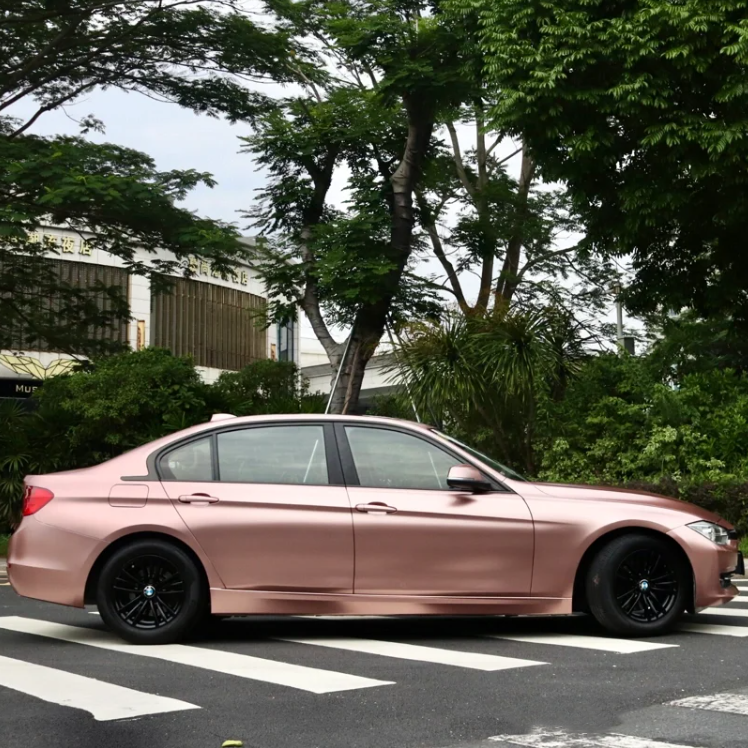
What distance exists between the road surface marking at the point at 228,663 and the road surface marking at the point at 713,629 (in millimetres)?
2908

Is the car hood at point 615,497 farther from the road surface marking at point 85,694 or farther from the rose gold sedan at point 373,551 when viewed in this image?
the road surface marking at point 85,694

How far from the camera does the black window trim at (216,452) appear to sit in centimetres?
852

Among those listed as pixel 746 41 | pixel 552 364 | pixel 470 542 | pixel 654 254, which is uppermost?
pixel 746 41

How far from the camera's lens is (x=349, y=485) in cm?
846

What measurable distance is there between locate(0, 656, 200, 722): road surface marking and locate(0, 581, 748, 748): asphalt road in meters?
0.01

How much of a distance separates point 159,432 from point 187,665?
44.2 feet

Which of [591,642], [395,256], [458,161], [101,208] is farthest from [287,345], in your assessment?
[591,642]

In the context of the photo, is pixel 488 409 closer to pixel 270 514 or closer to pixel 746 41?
pixel 746 41

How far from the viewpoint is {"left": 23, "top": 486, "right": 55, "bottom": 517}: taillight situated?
859 cm

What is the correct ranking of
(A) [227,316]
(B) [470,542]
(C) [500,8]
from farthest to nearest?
(A) [227,316]
(C) [500,8]
(B) [470,542]

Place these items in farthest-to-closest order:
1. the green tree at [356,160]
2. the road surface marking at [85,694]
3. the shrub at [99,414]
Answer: the green tree at [356,160], the shrub at [99,414], the road surface marking at [85,694]

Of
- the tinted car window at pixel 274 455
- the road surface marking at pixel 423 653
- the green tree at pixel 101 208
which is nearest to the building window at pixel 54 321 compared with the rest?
the green tree at pixel 101 208

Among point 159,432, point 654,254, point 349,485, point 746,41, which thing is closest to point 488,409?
A: point 654,254

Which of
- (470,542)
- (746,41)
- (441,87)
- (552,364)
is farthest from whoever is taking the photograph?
A: (441,87)
